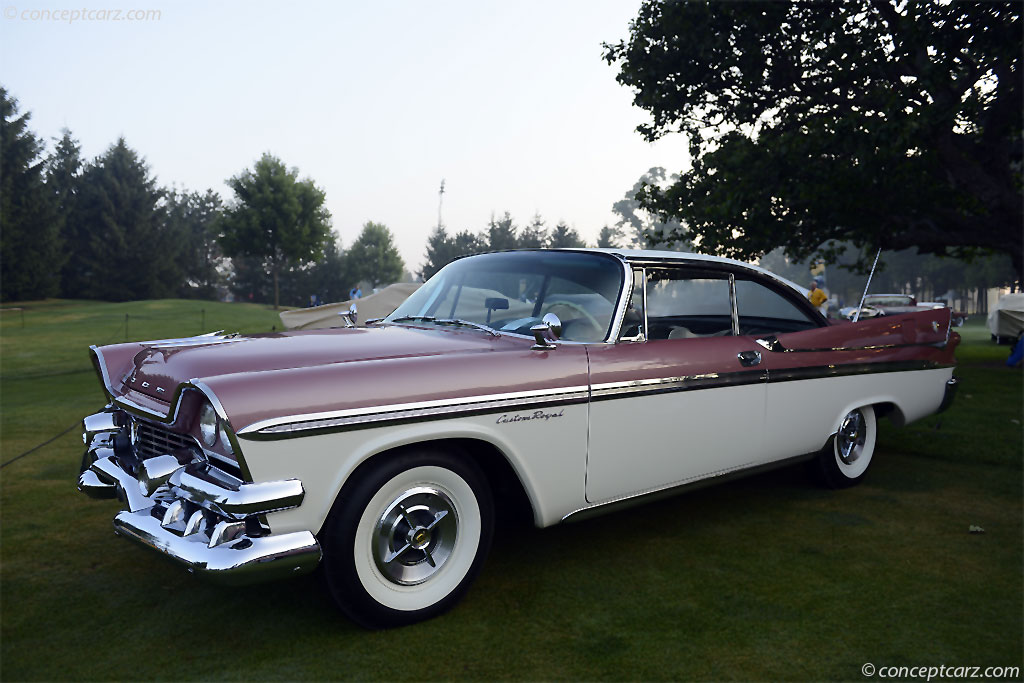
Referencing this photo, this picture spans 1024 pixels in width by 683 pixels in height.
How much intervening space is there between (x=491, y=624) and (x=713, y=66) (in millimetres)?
12331

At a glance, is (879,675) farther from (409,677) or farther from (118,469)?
Result: (118,469)

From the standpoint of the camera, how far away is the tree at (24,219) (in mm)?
43281

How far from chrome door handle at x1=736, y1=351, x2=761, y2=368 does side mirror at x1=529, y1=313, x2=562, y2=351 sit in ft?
4.13

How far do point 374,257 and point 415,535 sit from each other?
72.0m

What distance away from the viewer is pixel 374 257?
73062 mm

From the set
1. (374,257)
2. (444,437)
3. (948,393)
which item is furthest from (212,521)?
(374,257)

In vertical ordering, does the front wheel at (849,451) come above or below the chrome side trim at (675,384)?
below

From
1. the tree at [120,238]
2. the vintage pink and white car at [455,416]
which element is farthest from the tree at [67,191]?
the vintage pink and white car at [455,416]

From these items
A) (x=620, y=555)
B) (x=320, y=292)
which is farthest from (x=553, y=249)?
(x=320, y=292)

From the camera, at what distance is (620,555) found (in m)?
3.72

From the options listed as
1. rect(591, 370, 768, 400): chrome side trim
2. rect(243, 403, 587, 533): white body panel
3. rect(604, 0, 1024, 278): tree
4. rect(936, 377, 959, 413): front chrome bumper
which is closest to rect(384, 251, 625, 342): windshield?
rect(591, 370, 768, 400): chrome side trim

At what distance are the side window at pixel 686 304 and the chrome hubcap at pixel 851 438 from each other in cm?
135

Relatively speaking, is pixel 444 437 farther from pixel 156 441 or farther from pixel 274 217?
pixel 274 217

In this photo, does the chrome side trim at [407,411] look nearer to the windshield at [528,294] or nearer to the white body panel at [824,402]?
the windshield at [528,294]
